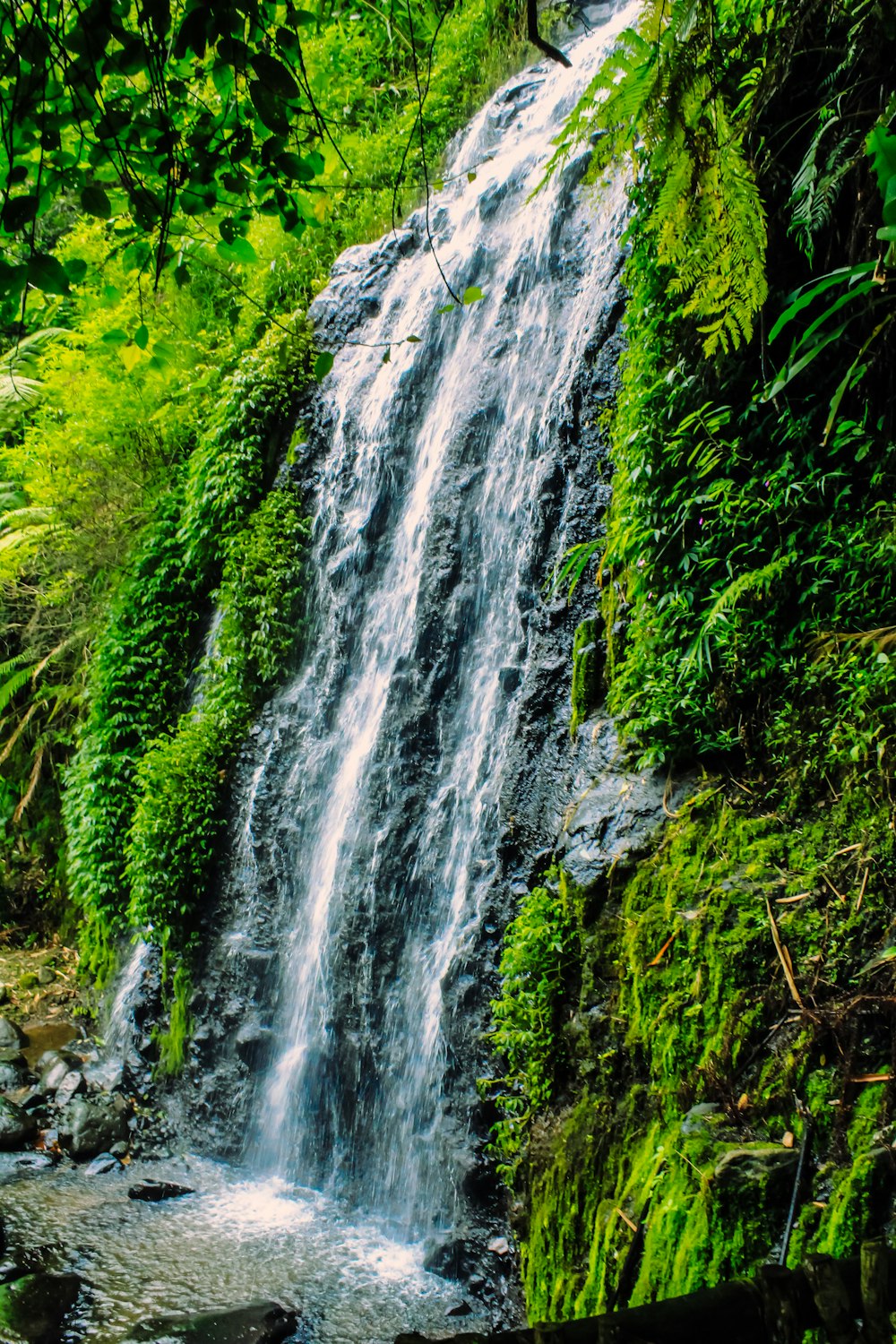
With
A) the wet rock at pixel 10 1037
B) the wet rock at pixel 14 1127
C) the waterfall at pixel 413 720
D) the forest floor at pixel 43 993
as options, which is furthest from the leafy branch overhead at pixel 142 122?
the forest floor at pixel 43 993

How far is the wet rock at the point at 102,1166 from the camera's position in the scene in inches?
241

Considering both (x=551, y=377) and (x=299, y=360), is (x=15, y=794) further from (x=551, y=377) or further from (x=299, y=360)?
(x=551, y=377)

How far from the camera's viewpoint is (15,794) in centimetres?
1025

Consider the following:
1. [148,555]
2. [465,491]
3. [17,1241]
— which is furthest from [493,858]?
[148,555]

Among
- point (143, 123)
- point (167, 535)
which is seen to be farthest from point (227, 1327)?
point (167, 535)

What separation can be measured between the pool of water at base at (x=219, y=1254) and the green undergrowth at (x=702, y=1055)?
0.89m

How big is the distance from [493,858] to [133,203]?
398 cm

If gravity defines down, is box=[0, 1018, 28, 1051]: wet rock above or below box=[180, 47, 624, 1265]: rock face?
below

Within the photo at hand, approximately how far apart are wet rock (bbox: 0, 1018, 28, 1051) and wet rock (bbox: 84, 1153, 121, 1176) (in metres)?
1.97

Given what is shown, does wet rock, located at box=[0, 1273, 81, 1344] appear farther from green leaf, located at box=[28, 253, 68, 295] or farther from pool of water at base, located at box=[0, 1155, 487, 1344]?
green leaf, located at box=[28, 253, 68, 295]

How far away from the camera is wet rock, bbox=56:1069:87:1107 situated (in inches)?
271

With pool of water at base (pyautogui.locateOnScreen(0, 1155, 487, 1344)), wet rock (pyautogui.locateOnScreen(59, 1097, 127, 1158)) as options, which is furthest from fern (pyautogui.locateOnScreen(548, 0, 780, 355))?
wet rock (pyautogui.locateOnScreen(59, 1097, 127, 1158))

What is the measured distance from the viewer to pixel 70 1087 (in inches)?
275

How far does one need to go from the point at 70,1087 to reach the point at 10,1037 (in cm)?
128
